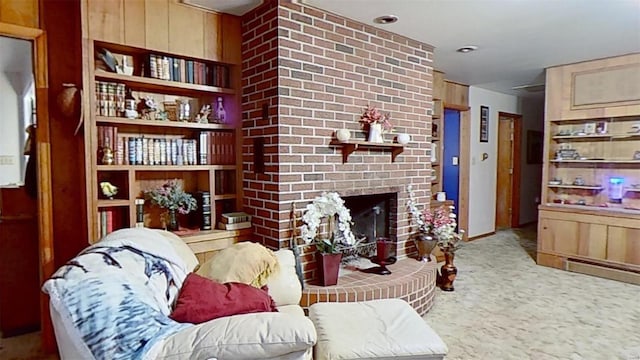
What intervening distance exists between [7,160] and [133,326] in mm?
1985

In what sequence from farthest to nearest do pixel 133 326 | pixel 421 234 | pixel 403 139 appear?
pixel 421 234
pixel 403 139
pixel 133 326

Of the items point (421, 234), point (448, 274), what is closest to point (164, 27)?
point (421, 234)

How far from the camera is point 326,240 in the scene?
272 centimetres

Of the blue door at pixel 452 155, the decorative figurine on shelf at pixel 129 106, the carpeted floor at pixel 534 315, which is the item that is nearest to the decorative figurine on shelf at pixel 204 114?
the decorative figurine on shelf at pixel 129 106

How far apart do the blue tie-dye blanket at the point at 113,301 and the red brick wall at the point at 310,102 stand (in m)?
1.21

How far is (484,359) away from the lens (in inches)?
89.8

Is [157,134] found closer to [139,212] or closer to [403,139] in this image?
[139,212]

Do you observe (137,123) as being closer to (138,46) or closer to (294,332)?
(138,46)

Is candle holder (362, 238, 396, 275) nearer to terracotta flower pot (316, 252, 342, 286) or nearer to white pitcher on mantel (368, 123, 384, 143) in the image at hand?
terracotta flower pot (316, 252, 342, 286)

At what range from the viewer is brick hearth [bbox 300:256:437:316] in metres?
2.51

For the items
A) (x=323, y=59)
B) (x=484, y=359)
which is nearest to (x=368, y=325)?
(x=484, y=359)

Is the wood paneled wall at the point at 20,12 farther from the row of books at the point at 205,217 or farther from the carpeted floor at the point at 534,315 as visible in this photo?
the carpeted floor at the point at 534,315

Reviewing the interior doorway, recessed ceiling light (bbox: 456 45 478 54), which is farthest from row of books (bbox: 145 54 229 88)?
the interior doorway

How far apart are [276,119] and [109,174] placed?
1.22 m
